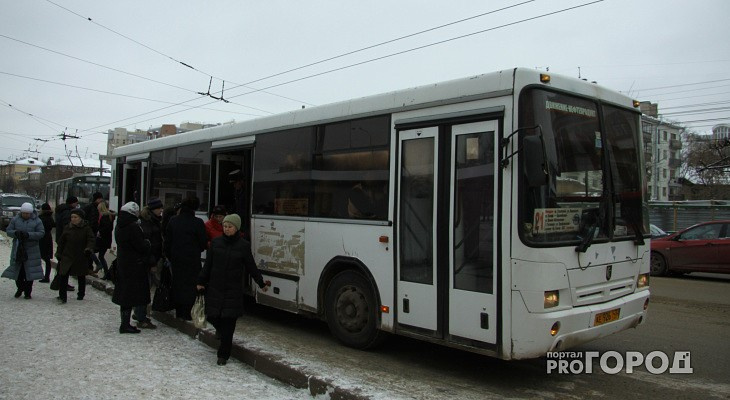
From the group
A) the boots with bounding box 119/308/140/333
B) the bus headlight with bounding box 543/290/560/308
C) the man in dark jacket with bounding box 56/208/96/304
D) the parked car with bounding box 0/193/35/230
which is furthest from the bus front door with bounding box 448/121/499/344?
the parked car with bounding box 0/193/35/230

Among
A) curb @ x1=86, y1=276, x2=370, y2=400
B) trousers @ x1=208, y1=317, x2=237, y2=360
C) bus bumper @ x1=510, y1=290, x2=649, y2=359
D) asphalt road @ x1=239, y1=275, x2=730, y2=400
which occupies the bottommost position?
asphalt road @ x1=239, y1=275, x2=730, y2=400

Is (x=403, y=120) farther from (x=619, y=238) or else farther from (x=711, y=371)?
(x=711, y=371)

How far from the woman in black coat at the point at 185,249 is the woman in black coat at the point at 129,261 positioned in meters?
0.37

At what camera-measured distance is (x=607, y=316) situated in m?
5.35

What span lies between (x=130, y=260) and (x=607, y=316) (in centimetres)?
584

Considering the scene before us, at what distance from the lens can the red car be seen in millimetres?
14081

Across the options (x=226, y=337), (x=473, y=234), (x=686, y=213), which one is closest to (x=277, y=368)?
(x=226, y=337)

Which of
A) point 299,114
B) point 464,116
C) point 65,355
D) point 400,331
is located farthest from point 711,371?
point 65,355

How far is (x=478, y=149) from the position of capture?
529cm

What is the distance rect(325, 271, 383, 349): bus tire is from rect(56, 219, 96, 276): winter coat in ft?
15.6

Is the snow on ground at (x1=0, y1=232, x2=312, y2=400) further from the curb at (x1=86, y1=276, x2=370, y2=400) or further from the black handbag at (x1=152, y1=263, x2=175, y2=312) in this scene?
the black handbag at (x1=152, y1=263, x2=175, y2=312)

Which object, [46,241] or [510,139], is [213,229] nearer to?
[46,241]

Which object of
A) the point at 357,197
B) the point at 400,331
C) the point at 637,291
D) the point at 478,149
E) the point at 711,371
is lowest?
the point at 711,371

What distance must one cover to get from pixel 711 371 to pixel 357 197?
4.45 m
